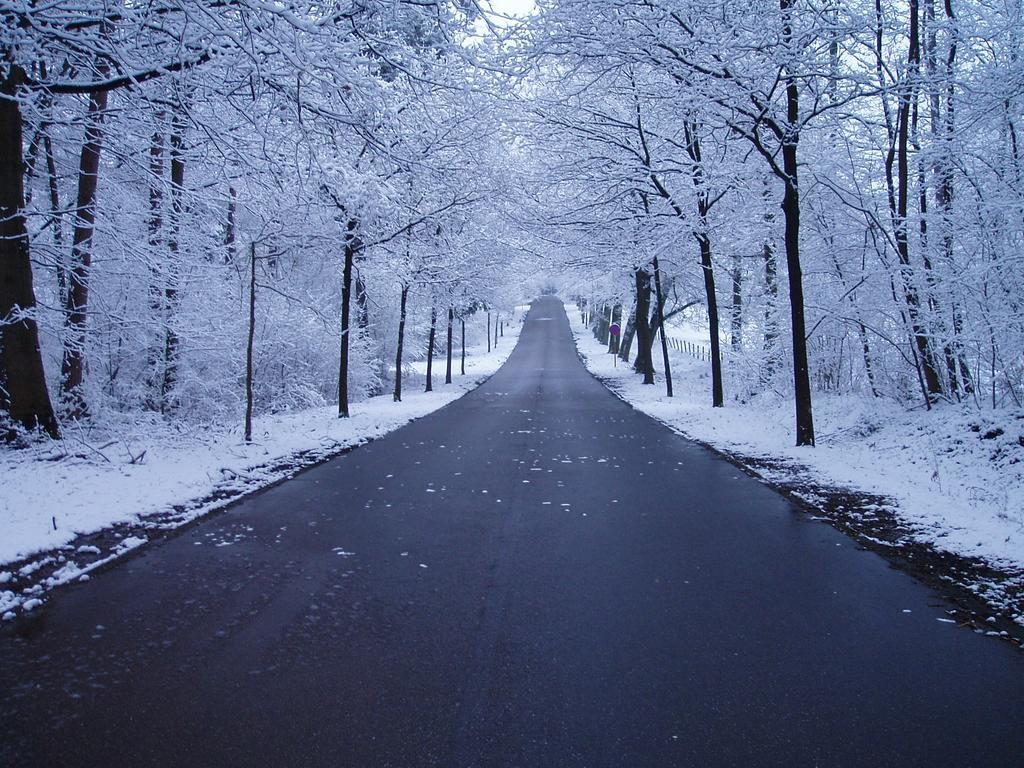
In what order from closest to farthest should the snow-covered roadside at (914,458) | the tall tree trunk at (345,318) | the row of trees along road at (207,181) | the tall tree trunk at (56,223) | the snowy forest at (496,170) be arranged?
the snow-covered roadside at (914,458) → the row of trees along road at (207,181) → the snowy forest at (496,170) → the tall tree trunk at (56,223) → the tall tree trunk at (345,318)

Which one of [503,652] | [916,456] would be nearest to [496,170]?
[916,456]

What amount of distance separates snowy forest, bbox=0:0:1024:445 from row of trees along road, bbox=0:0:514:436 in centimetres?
7

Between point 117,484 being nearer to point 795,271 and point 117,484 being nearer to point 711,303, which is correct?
point 795,271

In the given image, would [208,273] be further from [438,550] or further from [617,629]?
[617,629]

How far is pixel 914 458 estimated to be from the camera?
1062cm

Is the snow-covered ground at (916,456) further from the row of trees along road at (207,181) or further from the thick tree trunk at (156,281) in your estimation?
the thick tree trunk at (156,281)

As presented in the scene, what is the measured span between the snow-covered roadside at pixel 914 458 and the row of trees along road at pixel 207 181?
7052mm

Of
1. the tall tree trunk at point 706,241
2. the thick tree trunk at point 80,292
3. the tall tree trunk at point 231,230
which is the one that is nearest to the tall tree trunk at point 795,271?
the tall tree trunk at point 706,241

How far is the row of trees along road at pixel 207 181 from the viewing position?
25.1 ft

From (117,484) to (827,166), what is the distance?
615 inches

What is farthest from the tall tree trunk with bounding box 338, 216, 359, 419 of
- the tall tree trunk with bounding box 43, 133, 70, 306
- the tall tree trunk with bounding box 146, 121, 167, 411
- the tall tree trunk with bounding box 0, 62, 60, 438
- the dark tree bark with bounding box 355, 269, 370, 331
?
the dark tree bark with bounding box 355, 269, 370, 331

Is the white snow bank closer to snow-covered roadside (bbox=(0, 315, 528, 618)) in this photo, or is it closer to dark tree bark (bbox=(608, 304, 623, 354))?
snow-covered roadside (bbox=(0, 315, 528, 618))

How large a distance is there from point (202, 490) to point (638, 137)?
1664cm

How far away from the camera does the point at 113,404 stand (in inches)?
589
